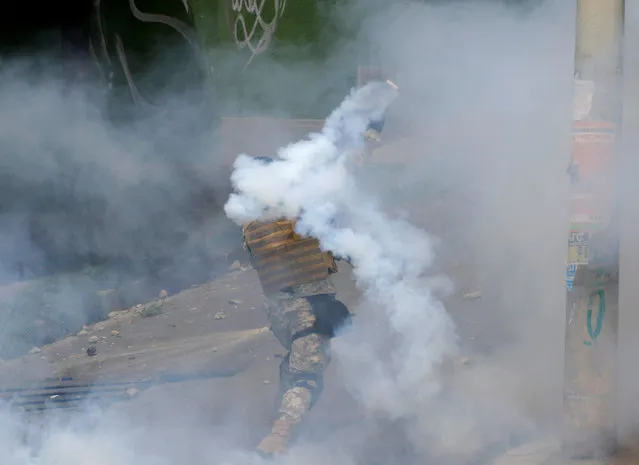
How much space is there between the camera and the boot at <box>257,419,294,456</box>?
10.1 feet

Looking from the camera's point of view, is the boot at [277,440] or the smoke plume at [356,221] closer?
the boot at [277,440]

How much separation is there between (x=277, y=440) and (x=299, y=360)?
344mm

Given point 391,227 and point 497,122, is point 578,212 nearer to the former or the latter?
point 391,227

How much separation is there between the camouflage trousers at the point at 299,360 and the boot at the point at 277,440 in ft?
0.10

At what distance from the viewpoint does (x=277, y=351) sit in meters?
4.35

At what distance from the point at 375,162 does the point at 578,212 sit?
7.64ft

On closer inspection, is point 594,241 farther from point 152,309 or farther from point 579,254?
point 152,309

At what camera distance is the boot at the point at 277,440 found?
121 inches

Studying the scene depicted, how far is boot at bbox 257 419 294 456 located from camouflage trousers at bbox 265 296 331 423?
1.2 inches

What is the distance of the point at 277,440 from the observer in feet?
10.2

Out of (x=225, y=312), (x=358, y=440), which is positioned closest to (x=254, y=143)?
(x=225, y=312)

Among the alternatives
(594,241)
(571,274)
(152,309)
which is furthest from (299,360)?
(152,309)

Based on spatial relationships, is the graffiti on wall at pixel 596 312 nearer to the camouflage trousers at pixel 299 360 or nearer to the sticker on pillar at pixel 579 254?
the sticker on pillar at pixel 579 254

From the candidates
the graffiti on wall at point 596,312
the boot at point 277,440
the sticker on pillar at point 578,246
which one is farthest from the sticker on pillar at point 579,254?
the boot at point 277,440
